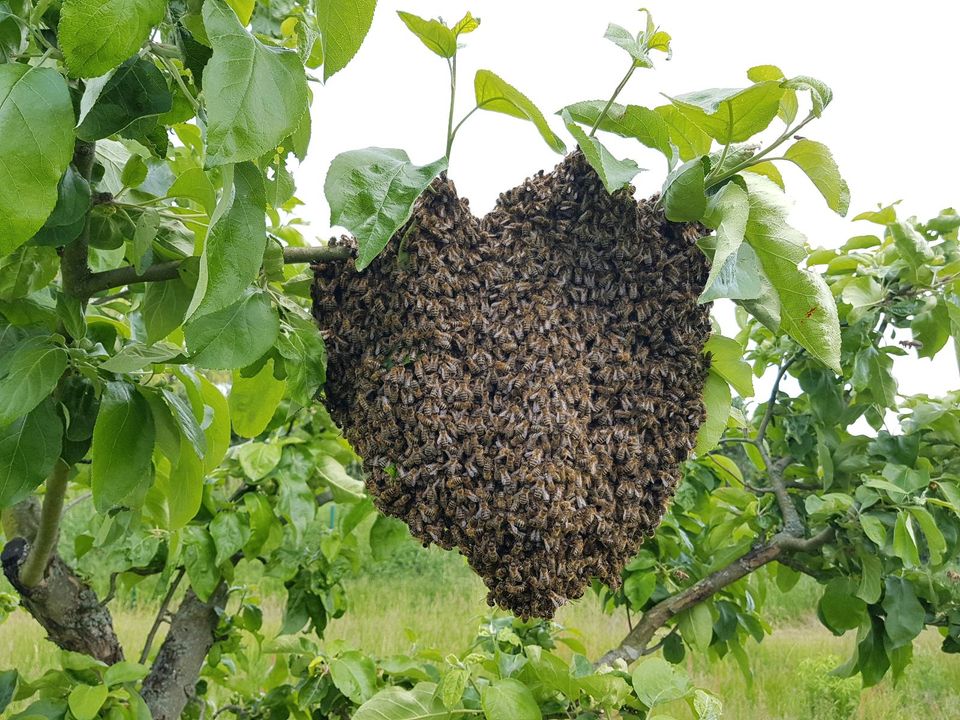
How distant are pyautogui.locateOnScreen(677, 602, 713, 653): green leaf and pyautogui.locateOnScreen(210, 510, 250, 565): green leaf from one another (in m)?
0.90

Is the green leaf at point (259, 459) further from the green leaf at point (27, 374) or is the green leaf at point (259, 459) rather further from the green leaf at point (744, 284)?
the green leaf at point (744, 284)

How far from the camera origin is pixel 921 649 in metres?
3.81

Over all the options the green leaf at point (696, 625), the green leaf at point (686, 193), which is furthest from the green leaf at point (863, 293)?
the green leaf at point (686, 193)

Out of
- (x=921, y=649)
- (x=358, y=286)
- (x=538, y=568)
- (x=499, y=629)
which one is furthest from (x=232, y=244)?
(x=921, y=649)

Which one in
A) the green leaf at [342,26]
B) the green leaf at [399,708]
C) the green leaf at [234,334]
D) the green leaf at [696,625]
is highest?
the green leaf at [342,26]

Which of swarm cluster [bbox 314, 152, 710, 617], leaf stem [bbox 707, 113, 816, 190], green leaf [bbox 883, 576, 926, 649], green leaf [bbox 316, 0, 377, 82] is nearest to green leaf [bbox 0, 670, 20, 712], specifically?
swarm cluster [bbox 314, 152, 710, 617]

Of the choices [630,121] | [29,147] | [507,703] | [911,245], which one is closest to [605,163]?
[630,121]

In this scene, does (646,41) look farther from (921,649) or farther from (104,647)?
(921,649)

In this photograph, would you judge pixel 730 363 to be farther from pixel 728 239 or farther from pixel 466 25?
pixel 466 25

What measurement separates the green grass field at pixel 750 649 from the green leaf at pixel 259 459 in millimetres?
1034

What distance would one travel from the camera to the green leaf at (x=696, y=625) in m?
1.71

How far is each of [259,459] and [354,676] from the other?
46 cm

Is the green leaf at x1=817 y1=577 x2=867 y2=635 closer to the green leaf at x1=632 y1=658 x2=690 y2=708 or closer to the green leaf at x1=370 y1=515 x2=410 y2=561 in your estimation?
the green leaf at x1=632 y1=658 x2=690 y2=708

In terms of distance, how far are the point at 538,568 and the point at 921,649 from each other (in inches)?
144
